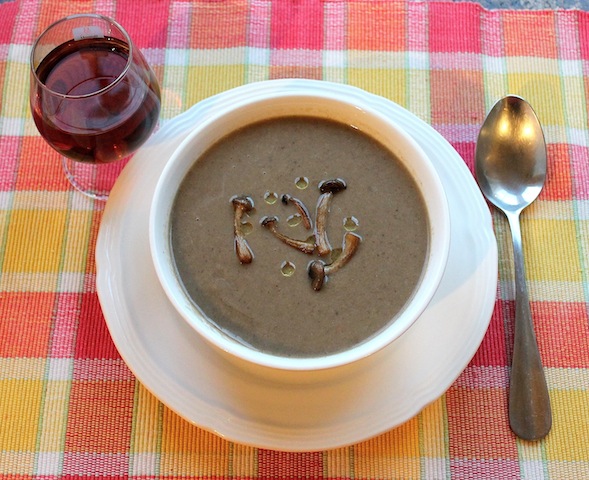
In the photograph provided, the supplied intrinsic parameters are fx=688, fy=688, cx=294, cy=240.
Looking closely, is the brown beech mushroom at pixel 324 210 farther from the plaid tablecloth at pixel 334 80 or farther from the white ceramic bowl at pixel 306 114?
the plaid tablecloth at pixel 334 80

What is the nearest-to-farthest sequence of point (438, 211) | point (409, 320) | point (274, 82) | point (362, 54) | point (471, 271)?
point (409, 320), point (438, 211), point (471, 271), point (274, 82), point (362, 54)

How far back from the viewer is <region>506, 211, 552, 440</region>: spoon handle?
1.58 meters

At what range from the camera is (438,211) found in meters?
1.46

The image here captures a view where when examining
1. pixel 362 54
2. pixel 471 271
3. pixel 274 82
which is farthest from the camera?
pixel 362 54

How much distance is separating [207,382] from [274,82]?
762 millimetres

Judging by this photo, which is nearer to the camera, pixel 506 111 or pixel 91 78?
pixel 91 78

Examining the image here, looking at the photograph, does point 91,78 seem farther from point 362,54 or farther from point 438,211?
point 438,211

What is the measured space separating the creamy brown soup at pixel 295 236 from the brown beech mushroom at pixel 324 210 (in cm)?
1

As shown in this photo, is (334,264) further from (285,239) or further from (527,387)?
(527,387)

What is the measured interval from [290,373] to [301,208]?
356mm

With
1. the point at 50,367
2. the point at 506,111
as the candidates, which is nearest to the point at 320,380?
the point at 50,367

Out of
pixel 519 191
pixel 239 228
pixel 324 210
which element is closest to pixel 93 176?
pixel 239 228

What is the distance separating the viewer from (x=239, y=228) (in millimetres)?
1474

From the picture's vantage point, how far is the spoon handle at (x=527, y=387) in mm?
1577
